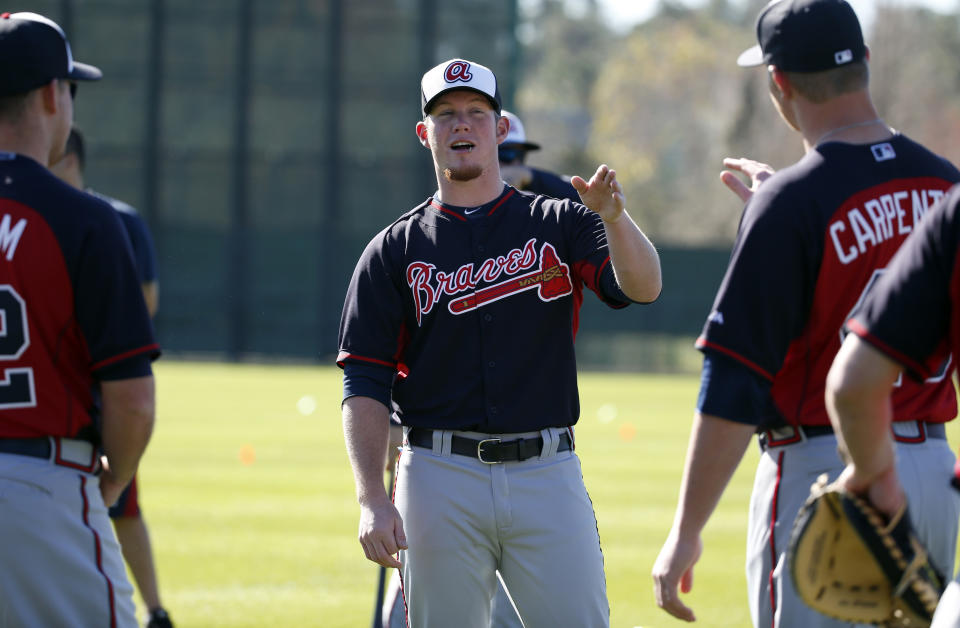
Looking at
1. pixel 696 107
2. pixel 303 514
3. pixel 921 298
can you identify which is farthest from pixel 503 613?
pixel 696 107

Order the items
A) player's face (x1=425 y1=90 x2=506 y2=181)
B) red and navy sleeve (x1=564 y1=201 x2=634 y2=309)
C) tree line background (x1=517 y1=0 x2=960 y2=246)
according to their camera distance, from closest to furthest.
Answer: red and navy sleeve (x1=564 y1=201 x2=634 y2=309) → player's face (x1=425 y1=90 x2=506 y2=181) → tree line background (x1=517 y1=0 x2=960 y2=246)

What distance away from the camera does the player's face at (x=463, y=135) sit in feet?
15.0

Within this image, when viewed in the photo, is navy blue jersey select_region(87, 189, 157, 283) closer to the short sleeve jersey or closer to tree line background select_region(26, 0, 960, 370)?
the short sleeve jersey

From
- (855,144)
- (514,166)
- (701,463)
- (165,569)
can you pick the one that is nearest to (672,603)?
(701,463)

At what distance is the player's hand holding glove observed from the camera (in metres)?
3.04

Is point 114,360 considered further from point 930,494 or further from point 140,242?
point 140,242

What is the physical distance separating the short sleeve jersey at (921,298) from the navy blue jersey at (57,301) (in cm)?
199

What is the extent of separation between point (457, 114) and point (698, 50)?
5647 cm

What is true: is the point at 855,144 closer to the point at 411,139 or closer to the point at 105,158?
the point at 411,139

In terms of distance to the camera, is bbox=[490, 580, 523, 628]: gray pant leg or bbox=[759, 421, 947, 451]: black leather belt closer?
bbox=[759, 421, 947, 451]: black leather belt

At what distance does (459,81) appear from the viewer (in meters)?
4.57

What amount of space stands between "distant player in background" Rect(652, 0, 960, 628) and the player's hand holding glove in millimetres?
234

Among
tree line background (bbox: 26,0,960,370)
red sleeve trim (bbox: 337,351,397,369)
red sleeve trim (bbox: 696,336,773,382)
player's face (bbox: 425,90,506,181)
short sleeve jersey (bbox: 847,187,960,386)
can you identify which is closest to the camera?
short sleeve jersey (bbox: 847,187,960,386)

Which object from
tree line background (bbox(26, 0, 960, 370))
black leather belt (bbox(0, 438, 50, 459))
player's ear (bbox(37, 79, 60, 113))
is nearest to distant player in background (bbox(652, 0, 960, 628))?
black leather belt (bbox(0, 438, 50, 459))
